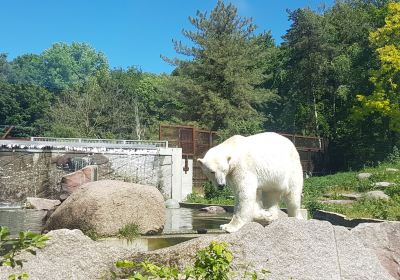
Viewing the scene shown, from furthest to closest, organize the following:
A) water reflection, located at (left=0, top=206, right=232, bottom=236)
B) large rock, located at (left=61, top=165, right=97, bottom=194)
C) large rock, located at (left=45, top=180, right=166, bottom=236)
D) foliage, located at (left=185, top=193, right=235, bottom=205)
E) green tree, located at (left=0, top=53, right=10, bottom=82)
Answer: green tree, located at (left=0, top=53, right=10, bottom=82) < foliage, located at (left=185, top=193, right=235, bottom=205) < large rock, located at (left=61, top=165, right=97, bottom=194) < water reflection, located at (left=0, top=206, right=232, bottom=236) < large rock, located at (left=45, top=180, right=166, bottom=236)

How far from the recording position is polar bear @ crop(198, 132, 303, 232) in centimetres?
569

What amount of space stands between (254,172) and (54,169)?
2296cm

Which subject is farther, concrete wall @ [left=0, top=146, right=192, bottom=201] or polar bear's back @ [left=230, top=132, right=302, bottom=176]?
concrete wall @ [left=0, top=146, right=192, bottom=201]

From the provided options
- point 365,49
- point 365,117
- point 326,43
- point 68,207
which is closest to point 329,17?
point 326,43

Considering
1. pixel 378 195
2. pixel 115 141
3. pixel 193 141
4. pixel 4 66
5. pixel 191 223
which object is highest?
pixel 4 66

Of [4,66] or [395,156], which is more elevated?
[4,66]

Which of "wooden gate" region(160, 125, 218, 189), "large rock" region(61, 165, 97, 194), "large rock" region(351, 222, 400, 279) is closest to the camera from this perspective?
"large rock" region(351, 222, 400, 279)

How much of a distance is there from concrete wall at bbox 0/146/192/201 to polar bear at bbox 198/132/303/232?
68.4 ft

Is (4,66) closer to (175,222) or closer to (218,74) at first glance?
(218,74)

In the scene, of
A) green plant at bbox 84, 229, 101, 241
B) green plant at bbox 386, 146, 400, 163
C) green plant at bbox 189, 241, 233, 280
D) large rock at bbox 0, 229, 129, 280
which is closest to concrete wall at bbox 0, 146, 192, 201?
green plant at bbox 386, 146, 400, 163

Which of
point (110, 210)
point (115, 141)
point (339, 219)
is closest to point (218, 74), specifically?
point (115, 141)

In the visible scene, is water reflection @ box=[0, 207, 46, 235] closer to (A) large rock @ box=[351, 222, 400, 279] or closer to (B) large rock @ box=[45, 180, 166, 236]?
(B) large rock @ box=[45, 180, 166, 236]

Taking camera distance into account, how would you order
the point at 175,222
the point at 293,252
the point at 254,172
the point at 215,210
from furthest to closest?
the point at 215,210
the point at 175,222
the point at 254,172
the point at 293,252

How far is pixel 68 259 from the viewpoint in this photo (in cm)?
482
